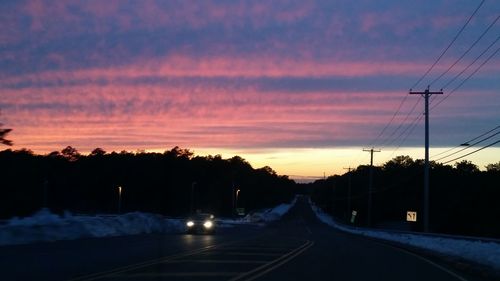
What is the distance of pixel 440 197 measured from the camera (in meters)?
129

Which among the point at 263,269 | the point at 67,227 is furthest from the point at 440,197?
the point at 263,269

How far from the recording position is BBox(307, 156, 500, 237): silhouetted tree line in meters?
107

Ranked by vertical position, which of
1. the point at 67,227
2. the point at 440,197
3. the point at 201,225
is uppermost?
the point at 440,197

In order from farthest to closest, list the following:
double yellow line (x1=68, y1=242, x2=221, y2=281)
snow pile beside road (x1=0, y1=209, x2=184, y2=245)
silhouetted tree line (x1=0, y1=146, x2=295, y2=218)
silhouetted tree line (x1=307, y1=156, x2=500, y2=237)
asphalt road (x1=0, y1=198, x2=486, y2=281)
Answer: silhouetted tree line (x1=0, y1=146, x2=295, y2=218) → silhouetted tree line (x1=307, y1=156, x2=500, y2=237) → snow pile beside road (x1=0, y1=209, x2=184, y2=245) → asphalt road (x1=0, y1=198, x2=486, y2=281) → double yellow line (x1=68, y1=242, x2=221, y2=281)

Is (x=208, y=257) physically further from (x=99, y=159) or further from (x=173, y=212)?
(x=99, y=159)

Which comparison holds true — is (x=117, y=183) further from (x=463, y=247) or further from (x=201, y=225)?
(x=463, y=247)

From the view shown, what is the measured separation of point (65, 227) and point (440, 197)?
100 meters

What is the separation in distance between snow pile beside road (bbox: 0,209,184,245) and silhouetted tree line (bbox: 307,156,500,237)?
57.4 metres

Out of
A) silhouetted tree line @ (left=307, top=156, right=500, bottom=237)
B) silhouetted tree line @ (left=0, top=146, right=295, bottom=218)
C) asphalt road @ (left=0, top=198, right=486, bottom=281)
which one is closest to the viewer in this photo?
asphalt road @ (left=0, top=198, right=486, bottom=281)

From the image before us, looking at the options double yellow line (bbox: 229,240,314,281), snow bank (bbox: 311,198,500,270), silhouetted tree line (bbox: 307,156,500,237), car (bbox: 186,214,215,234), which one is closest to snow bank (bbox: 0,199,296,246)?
car (bbox: 186,214,215,234)

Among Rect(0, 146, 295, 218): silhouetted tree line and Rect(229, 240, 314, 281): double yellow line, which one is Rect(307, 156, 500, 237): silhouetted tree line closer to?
Rect(0, 146, 295, 218): silhouetted tree line

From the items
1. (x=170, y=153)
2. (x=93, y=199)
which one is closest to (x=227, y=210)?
(x=170, y=153)

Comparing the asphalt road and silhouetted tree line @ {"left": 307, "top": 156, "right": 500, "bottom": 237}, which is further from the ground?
silhouetted tree line @ {"left": 307, "top": 156, "right": 500, "bottom": 237}

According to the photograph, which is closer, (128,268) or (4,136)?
(128,268)
